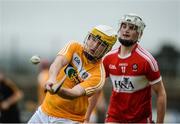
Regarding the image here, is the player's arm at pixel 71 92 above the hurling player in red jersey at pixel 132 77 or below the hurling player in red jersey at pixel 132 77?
above

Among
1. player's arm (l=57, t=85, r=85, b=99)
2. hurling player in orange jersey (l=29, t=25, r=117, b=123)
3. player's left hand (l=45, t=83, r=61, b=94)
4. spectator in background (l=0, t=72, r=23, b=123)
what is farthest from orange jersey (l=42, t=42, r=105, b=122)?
spectator in background (l=0, t=72, r=23, b=123)

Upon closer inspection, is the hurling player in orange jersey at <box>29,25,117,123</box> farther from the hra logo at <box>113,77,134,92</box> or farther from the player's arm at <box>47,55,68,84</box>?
the hra logo at <box>113,77,134,92</box>

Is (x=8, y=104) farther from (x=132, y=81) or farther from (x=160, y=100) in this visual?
(x=160, y=100)

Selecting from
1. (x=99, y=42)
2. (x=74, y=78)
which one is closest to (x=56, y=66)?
(x=74, y=78)

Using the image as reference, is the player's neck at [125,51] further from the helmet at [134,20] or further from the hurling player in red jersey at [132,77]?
the helmet at [134,20]

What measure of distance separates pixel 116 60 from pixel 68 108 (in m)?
1.22

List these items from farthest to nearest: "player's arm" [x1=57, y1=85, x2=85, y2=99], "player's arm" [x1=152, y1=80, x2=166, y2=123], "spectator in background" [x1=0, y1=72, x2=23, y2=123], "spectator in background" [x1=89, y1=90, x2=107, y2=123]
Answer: "spectator in background" [x1=89, y1=90, x2=107, y2=123] < "spectator in background" [x1=0, y1=72, x2=23, y2=123] < "player's arm" [x1=152, y1=80, x2=166, y2=123] < "player's arm" [x1=57, y1=85, x2=85, y2=99]

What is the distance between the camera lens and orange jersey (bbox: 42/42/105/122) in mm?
9477

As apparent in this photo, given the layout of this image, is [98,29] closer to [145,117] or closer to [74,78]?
[74,78]

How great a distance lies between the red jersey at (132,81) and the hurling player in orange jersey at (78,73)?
34.1 inches

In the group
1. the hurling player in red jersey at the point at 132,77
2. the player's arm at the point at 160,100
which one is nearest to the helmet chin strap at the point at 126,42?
the hurling player in red jersey at the point at 132,77

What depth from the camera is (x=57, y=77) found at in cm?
948

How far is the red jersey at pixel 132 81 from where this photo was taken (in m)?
10.4

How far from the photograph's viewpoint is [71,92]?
8609 mm
